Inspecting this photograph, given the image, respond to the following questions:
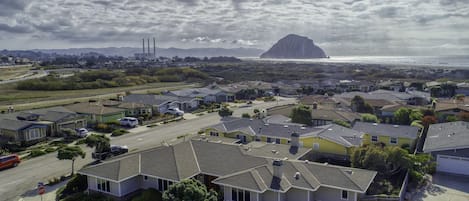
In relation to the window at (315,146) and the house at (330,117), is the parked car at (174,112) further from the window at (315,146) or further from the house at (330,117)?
the window at (315,146)

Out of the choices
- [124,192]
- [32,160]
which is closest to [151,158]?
[124,192]

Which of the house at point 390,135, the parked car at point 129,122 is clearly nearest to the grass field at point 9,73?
the parked car at point 129,122

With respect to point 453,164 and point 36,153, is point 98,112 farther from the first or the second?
point 453,164

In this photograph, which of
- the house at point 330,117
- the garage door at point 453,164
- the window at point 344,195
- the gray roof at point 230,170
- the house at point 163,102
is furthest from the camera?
the house at point 163,102

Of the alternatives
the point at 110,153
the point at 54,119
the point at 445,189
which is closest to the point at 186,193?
the point at 110,153

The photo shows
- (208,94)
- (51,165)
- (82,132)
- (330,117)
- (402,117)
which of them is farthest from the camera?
(208,94)

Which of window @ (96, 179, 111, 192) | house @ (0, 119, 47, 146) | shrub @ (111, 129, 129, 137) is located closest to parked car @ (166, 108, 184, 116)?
shrub @ (111, 129, 129, 137)
